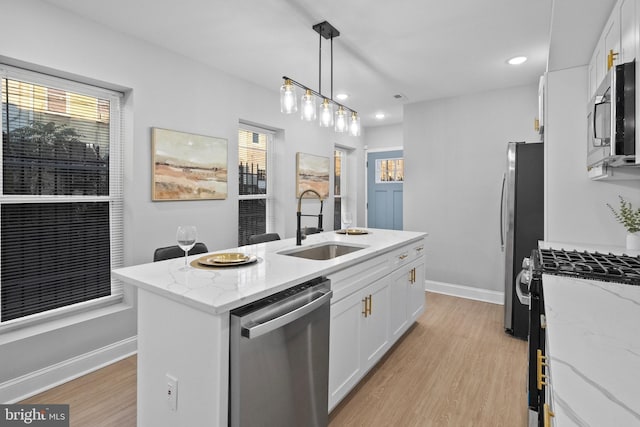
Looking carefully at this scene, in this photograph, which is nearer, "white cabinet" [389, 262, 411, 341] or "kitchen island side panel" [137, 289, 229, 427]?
"kitchen island side panel" [137, 289, 229, 427]

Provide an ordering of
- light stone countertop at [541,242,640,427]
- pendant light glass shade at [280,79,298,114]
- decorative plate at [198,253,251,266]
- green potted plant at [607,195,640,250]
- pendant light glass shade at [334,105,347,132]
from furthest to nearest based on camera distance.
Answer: pendant light glass shade at [334,105,347,132] → pendant light glass shade at [280,79,298,114] → green potted plant at [607,195,640,250] → decorative plate at [198,253,251,266] → light stone countertop at [541,242,640,427]

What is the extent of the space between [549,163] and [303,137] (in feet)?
9.51

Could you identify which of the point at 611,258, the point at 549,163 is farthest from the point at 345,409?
the point at 549,163

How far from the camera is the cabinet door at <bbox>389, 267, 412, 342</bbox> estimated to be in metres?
2.65

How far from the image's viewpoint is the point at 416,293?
3.21m

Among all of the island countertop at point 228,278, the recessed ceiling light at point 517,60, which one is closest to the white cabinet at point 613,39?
the recessed ceiling light at point 517,60

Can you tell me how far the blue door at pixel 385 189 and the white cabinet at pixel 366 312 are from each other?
9.51 feet

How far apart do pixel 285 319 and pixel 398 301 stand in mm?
1595

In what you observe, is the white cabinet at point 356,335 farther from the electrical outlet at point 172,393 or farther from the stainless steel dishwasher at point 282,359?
the electrical outlet at point 172,393

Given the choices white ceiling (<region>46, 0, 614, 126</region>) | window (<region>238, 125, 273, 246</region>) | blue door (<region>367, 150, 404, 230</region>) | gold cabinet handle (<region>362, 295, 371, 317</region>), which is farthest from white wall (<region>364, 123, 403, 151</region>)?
gold cabinet handle (<region>362, 295, 371, 317</region>)

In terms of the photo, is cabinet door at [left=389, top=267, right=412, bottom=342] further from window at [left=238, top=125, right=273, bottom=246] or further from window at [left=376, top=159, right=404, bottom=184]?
window at [left=376, top=159, right=404, bottom=184]

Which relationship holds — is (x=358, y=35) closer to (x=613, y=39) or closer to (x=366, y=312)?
(x=613, y=39)

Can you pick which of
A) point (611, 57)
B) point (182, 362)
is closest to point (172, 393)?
point (182, 362)

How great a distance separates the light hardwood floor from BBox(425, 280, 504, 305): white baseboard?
44.3 inches
